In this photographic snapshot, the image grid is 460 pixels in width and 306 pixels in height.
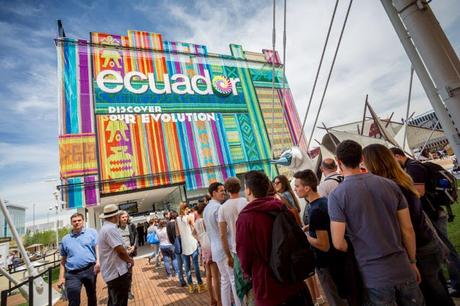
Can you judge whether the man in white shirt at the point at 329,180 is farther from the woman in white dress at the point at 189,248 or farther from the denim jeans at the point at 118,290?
the woman in white dress at the point at 189,248

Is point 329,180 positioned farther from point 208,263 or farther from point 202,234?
point 202,234

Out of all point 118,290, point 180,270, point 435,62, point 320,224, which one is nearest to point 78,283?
point 118,290

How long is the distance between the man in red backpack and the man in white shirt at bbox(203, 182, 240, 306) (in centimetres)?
141

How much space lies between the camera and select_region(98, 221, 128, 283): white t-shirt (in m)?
3.08

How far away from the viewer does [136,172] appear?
50.3 ft

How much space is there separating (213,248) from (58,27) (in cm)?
1988

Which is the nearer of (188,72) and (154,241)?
(154,241)

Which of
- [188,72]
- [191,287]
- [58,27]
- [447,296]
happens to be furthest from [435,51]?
[58,27]

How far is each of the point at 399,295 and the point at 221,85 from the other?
64.7 ft

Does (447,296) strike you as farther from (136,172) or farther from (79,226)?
(136,172)

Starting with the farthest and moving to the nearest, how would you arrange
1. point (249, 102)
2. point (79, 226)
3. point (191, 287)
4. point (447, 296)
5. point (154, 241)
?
1. point (249, 102)
2. point (154, 241)
3. point (191, 287)
4. point (79, 226)
5. point (447, 296)

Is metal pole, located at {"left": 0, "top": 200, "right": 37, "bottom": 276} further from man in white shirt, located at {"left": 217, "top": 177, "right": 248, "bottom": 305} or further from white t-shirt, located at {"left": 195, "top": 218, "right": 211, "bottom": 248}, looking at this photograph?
man in white shirt, located at {"left": 217, "top": 177, "right": 248, "bottom": 305}

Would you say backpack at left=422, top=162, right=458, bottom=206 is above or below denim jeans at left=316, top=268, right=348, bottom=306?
above

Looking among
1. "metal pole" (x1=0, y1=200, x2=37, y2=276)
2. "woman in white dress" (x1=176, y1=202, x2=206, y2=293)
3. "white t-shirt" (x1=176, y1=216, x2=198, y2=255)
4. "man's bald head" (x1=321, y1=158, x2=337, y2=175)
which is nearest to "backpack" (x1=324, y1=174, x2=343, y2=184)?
"man's bald head" (x1=321, y1=158, x2=337, y2=175)
